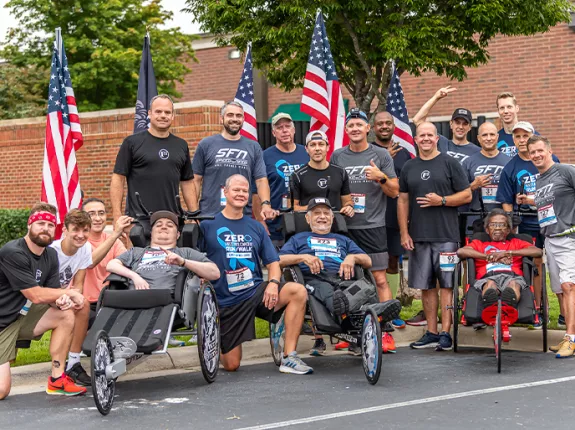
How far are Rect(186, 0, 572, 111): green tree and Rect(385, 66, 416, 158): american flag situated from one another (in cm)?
410

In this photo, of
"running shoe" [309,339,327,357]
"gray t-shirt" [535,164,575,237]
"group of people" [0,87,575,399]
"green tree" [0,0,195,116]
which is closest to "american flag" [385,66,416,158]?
"group of people" [0,87,575,399]

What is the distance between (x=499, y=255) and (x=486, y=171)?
1.37m

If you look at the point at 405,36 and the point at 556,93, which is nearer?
the point at 405,36

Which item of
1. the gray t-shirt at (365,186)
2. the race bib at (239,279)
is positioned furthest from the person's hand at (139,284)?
the gray t-shirt at (365,186)

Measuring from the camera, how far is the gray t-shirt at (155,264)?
770 centimetres

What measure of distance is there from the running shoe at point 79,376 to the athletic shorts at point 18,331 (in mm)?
409

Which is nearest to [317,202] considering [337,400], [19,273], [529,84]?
[337,400]

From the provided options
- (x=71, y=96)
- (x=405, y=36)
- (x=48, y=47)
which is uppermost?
(x=48, y=47)

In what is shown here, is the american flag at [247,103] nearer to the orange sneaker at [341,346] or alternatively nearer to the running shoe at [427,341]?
the orange sneaker at [341,346]

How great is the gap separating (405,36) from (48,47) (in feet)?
51.2

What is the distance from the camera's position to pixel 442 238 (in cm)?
934

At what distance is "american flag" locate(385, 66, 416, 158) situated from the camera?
36.3 ft

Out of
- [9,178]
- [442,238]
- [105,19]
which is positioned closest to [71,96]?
[442,238]

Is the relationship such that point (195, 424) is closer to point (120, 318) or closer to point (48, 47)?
point (120, 318)
